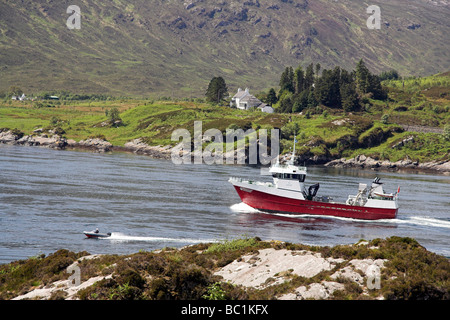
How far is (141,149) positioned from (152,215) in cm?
10456

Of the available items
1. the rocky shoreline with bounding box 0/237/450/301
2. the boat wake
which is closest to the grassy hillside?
the boat wake

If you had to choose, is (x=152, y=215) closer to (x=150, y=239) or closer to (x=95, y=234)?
(x=150, y=239)

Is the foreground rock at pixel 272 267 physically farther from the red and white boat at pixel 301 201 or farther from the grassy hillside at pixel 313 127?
the grassy hillside at pixel 313 127

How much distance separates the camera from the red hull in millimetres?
67938

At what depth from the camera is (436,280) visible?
2573 cm

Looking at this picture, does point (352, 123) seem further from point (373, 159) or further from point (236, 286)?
point (236, 286)

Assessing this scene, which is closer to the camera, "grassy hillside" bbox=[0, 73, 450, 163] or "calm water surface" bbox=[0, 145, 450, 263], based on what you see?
"calm water surface" bbox=[0, 145, 450, 263]

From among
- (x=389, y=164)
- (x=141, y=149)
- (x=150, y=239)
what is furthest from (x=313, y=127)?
(x=150, y=239)

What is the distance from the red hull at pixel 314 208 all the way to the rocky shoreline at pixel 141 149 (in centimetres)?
8422

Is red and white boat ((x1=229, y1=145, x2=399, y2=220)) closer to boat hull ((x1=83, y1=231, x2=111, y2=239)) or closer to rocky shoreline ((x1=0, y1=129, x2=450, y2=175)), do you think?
boat hull ((x1=83, y1=231, x2=111, y2=239))

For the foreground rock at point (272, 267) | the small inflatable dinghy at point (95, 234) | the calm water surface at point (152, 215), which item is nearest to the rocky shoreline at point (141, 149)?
the calm water surface at point (152, 215)

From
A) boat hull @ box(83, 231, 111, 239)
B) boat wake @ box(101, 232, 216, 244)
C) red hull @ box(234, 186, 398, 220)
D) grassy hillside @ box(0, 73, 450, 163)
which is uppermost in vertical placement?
grassy hillside @ box(0, 73, 450, 163)

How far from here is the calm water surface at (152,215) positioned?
1858 inches
